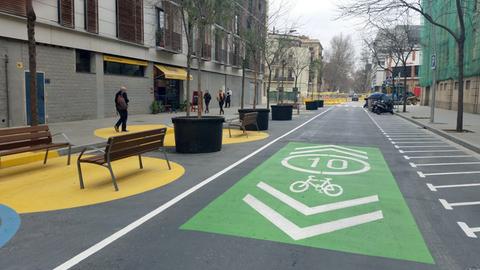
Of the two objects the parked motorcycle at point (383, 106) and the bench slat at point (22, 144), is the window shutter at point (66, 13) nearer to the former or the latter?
the bench slat at point (22, 144)

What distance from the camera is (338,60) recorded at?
378 feet

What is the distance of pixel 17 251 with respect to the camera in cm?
424

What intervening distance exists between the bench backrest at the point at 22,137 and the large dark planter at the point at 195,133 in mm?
3135

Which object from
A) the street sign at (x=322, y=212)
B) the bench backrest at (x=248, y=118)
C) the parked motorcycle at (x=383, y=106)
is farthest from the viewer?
the parked motorcycle at (x=383, y=106)

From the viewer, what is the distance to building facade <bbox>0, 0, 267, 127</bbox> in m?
16.2

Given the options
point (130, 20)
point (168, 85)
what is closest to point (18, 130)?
point (130, 20)

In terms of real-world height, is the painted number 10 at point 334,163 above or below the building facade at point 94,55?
below

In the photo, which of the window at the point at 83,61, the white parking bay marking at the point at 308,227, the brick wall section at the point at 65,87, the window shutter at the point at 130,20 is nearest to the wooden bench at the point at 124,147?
the white parking bay marking at the point at 308,227

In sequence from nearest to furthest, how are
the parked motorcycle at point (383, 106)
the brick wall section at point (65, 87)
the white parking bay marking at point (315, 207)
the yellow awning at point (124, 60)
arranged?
the white parking bay marking at point (315, 207) < the brick wall section at point (65, 87) < the yellow awning at point (124, 60) < the parked motorcycle at point (383, 106)

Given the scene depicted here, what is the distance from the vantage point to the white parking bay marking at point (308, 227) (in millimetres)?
4793

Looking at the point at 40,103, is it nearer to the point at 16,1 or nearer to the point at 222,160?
the point at 16,1

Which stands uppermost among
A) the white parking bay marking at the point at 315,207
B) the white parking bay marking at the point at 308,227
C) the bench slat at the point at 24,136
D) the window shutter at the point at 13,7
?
the window shutter at the point at 13,7

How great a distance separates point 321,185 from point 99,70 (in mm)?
17369

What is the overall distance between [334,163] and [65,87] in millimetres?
14165
